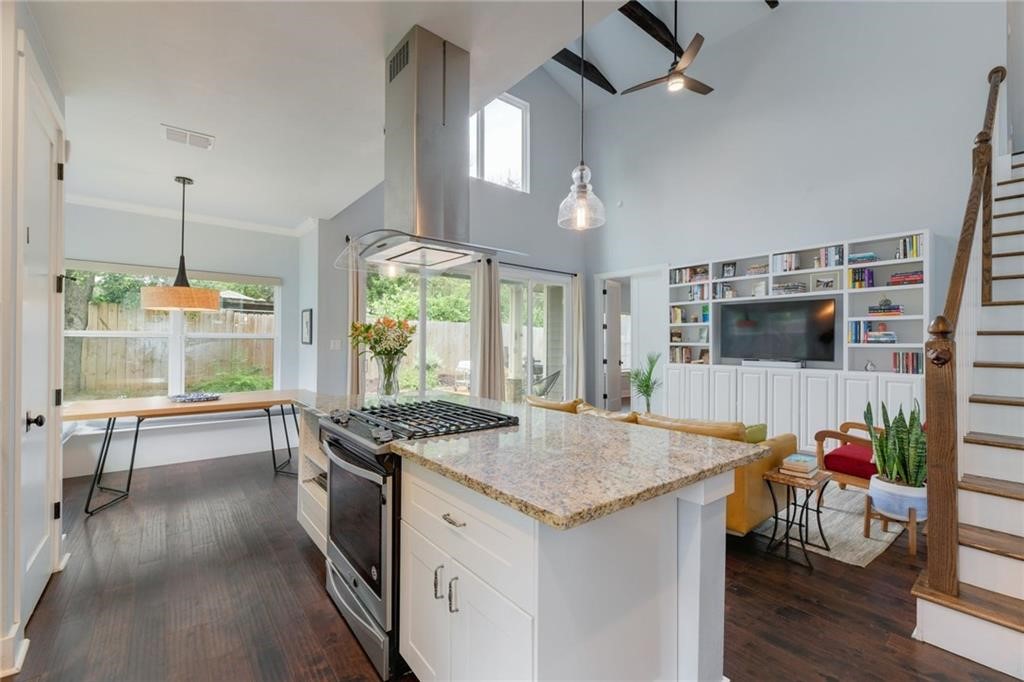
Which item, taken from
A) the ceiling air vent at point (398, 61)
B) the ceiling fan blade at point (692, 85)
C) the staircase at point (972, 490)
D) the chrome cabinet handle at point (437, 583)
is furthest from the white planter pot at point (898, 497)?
the ceiling fan blade at point (692, 85)

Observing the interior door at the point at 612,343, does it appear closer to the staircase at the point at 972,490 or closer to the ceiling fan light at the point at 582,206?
the ceiling fan light at the point at 582,206

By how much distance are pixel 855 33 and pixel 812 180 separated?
1.50m

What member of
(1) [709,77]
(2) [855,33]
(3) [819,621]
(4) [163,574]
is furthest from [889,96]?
(4) [163,574]

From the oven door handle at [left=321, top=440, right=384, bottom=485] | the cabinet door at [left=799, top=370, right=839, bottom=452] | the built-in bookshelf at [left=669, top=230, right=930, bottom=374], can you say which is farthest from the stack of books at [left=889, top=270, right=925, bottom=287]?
the oven door handle at [left=321, top=440, right=384, bottom=485]

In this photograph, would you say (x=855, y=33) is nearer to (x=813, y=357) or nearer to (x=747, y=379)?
(x=813, y=357)

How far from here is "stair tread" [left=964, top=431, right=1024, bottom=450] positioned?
2047 millimetres

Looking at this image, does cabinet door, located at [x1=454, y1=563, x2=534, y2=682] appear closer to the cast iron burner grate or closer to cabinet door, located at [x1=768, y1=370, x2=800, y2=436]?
the cast iron burner grate

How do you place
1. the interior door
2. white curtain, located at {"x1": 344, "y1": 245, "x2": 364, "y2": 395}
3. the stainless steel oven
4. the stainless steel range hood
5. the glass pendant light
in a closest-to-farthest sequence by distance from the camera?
1. the stainless steel oven
2. the stainless steel range hood
3. the glass pendant light
4. white curtain, located at {"x1": 344, "y1": 245, "x2": 364, "y2": 395}
5. the interior door

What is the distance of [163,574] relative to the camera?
8.05 feet

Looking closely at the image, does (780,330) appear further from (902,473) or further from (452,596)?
(452,596)

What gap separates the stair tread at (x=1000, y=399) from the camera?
221cm

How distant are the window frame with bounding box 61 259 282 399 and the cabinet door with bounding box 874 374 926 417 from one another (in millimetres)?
6522

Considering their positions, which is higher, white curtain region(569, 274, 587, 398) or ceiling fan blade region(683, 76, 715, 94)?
ceiling fan blade region(683, 76, 715, 94)

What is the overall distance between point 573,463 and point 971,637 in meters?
1.87
